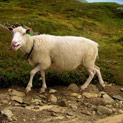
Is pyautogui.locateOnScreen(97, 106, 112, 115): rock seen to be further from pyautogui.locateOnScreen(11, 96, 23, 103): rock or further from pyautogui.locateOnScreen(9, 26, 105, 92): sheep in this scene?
pyautogui.locateOnScreen(11, 96, 23, 103): rock

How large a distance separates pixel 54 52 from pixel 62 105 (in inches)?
78.4

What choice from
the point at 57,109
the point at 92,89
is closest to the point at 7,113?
the point at 57,109

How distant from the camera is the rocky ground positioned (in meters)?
5.26

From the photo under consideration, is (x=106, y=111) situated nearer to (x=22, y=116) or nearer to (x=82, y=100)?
(x=82, y=100)

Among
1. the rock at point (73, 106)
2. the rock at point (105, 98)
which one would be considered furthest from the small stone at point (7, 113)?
the rock at point (105, 98)

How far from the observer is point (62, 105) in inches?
242

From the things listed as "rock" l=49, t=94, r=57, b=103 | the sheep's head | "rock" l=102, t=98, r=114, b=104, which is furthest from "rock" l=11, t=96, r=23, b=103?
"rock" l=102, t=98, r=114, b=104

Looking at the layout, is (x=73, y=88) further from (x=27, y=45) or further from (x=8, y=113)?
(x=8, y=113)

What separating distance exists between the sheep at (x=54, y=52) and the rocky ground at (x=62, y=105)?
48cm

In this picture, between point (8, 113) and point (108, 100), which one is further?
point (108, 100)

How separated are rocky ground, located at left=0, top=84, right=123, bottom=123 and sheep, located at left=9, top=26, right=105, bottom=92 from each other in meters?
0.48

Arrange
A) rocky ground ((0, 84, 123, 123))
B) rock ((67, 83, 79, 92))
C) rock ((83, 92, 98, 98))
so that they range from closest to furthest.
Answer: rocky ground ((0, 84, 123, 123))
rock ((83, 92, 98, 98))
rock ((67, 83, 79, 92))

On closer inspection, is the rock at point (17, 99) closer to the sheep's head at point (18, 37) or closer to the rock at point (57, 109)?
the rock at point (57, 109)

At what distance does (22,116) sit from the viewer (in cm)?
520
